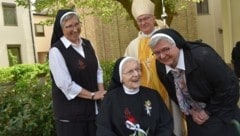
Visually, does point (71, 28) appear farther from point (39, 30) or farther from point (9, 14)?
point (39, 30)

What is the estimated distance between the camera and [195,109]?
10.8 ft

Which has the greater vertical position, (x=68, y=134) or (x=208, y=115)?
(x=208, y=115)

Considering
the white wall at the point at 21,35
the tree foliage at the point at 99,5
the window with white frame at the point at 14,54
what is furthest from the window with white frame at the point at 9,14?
the tree foliage at the point at 99,5

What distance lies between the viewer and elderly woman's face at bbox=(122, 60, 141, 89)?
10.9 feet

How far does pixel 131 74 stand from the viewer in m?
3.32

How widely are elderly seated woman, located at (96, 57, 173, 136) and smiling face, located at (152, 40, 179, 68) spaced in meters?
0.33

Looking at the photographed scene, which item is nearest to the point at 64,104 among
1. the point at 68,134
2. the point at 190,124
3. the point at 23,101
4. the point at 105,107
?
the point at 68,134

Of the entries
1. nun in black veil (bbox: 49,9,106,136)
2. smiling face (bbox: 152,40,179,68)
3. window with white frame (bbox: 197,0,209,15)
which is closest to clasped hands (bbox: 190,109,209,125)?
smiling face (bbox: 152,40,179,68)

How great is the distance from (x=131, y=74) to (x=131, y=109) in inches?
10.7

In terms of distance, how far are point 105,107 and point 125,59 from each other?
16.2 inches

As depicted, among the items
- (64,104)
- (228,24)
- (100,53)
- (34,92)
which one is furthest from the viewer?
(100,53)

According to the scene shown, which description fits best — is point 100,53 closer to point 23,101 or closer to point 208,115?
point 23,101

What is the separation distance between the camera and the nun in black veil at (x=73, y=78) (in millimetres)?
3734

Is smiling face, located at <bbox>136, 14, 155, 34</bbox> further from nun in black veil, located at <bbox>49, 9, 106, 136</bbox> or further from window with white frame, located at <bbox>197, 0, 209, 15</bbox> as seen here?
window with white frame, located at <bbox>197, 0, 209, 15</bbox>
